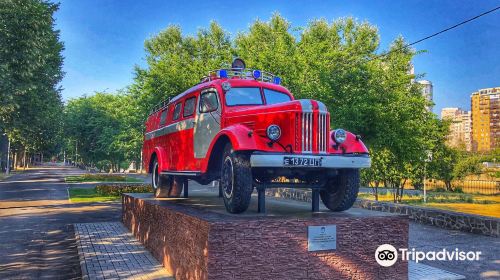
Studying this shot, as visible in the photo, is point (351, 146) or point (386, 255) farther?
point (351, 146)

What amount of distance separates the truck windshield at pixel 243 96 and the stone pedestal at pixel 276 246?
7.31 ft

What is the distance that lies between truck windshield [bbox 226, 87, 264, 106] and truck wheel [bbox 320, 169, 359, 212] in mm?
2132

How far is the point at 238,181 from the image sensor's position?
238 inches

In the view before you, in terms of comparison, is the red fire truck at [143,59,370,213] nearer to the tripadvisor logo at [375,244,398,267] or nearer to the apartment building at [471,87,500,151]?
the tripadvisor logo at [375,244,398,267]

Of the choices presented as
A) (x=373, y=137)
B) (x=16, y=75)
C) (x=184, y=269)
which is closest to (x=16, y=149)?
(x=16, y=75)

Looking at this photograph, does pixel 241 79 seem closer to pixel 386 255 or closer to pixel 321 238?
pixel 321 238

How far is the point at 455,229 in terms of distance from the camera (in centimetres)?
1162

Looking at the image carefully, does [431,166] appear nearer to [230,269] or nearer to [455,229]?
[455,229]

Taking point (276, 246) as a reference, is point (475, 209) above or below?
below

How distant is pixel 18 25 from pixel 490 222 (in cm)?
2105

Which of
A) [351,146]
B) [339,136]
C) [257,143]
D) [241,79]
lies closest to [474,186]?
[351,146]

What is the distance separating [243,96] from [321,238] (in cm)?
318

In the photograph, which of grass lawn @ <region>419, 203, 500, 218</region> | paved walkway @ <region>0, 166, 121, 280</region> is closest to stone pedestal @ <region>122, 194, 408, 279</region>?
paved walkway @ <region>0, 166, 121, 280</region>

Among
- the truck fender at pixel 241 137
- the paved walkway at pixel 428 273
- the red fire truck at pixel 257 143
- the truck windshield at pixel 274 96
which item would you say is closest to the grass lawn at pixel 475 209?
the paved walkway at pixel 428 273
